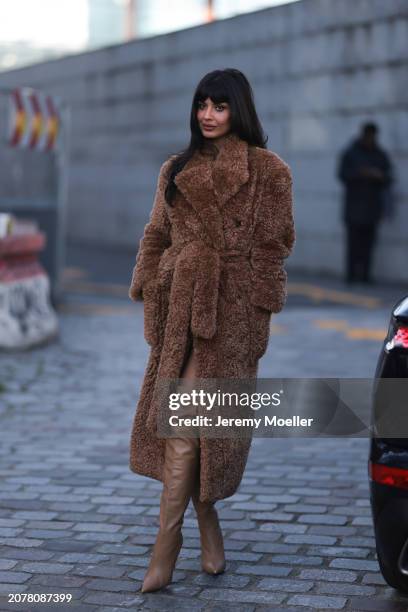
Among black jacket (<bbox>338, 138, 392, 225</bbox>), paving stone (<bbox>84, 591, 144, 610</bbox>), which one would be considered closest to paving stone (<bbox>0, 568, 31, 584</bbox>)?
paving stone (<bbox>84, 591, 144, 610</bbox>)

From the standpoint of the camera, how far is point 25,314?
32.4 ft

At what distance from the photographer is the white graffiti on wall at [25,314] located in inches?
379

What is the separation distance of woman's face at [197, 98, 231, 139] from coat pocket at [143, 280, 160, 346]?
528mm

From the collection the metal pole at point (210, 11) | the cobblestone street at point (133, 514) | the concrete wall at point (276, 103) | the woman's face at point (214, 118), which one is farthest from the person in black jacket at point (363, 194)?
the woman's face at point (214, 118)

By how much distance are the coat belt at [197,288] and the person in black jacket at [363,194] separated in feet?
34.6

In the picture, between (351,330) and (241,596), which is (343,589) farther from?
(351,330)

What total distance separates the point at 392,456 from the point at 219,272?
0.84 m

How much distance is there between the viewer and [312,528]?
5.21 metres

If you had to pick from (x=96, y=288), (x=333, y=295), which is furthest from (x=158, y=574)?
(x=96, y=288)

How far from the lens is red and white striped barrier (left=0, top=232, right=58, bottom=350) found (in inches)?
380

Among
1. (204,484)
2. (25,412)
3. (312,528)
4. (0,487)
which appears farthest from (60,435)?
(204,484)

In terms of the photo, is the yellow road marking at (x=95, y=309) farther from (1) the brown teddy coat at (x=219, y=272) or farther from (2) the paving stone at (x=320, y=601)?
(2) the paving stone at (x=320, y=601)

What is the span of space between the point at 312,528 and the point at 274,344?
540cm

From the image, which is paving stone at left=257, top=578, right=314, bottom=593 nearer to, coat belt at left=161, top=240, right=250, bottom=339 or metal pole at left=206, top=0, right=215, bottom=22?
coat belt at left=161, top=240, right=250, bottom=339
